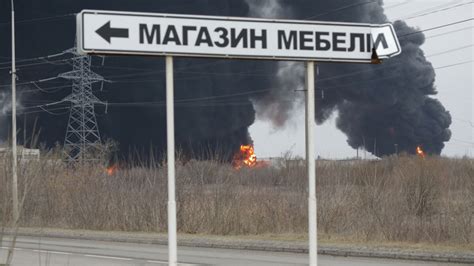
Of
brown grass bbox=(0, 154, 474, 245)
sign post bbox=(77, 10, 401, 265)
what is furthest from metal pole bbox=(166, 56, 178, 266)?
brown grass bbox=(0, 154, 474, 245)

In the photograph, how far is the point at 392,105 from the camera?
6894 centimetres

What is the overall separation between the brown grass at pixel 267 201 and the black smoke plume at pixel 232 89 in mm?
38101

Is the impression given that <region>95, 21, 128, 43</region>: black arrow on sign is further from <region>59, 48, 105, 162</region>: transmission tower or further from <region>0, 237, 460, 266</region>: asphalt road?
<region>59, 48, 105, 162</region>: transmission tower

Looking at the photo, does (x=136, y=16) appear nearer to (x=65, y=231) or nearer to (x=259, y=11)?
(x=65, y=231)

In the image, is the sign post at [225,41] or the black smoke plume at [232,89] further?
the black smoke plume at [232,89]

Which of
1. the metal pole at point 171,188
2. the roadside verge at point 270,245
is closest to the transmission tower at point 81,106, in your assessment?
the roadside verge at point 270,245

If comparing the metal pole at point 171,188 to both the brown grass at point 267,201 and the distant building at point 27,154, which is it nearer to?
the distant building at point 27,154

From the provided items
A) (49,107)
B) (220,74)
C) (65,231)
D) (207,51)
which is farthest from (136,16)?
(220,74)

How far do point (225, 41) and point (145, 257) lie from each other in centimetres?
914

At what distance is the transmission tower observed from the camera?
181 ft

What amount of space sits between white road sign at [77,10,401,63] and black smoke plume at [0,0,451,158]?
2262 inches

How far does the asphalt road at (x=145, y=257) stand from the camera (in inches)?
569

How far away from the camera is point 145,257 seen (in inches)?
627

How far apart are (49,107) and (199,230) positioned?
4618 centimetres
